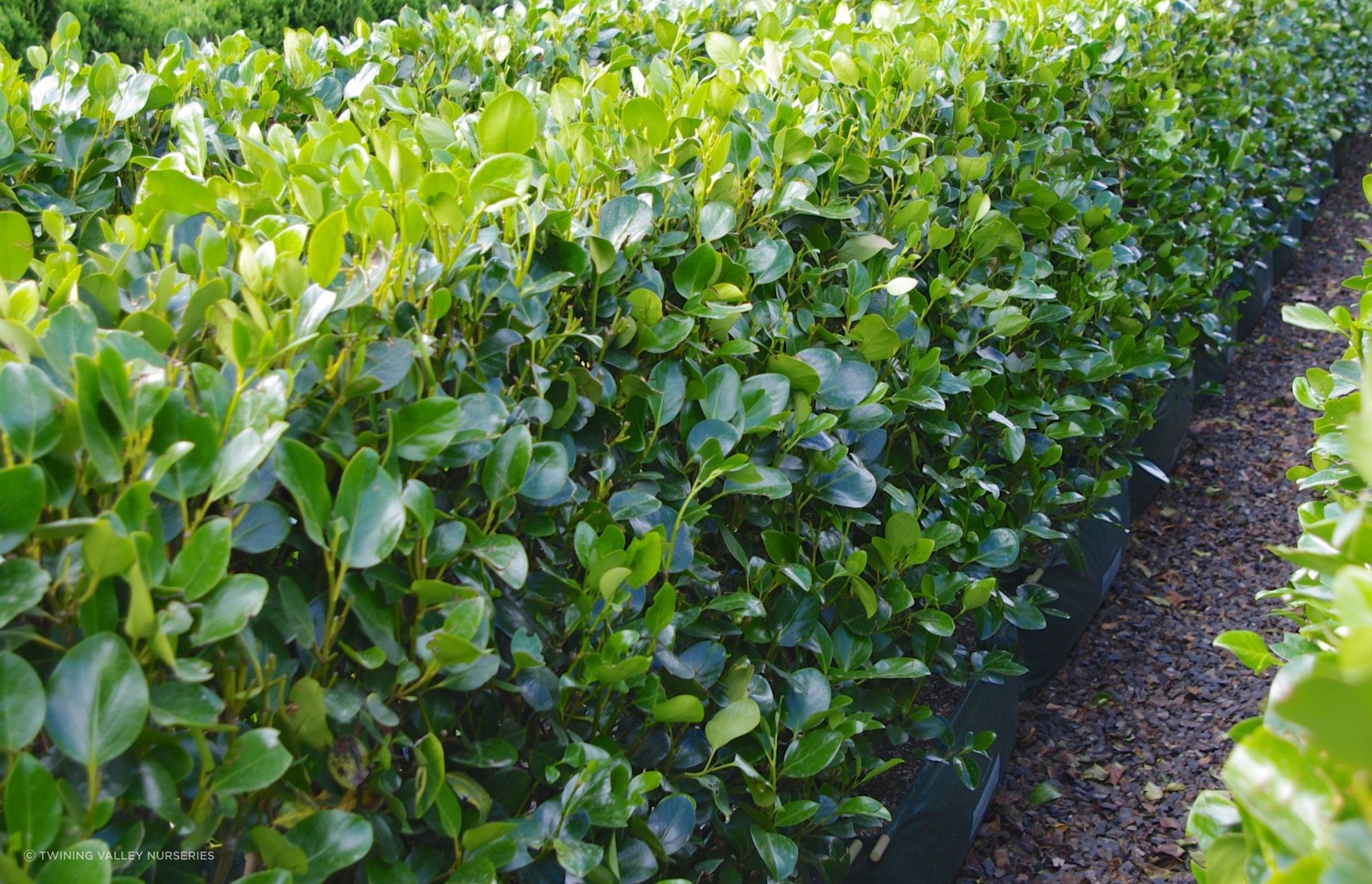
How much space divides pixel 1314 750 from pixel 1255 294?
538cm

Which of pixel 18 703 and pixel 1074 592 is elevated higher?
pixel 18 703

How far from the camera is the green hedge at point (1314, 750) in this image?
735 mm

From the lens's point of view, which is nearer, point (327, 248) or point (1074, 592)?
point (327, 248)

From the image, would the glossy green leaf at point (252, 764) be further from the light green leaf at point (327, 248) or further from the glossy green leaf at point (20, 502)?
the light green leaf at point (327, 248)

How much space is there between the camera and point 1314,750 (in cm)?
89

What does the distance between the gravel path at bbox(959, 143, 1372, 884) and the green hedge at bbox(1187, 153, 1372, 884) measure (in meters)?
1.48

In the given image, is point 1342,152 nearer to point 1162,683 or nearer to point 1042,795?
point 1162,683

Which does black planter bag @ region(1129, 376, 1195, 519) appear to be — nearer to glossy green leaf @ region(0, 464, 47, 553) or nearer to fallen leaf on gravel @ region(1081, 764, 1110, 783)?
fallen leaf on gravel @ region(1081, 764, 1110, 783)

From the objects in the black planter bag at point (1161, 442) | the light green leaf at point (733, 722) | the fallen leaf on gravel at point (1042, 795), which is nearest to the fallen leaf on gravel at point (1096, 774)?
the fallen leaf on gravel at point (1042, 795)

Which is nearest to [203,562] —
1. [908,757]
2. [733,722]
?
[733,722]

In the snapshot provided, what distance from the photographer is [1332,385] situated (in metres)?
2.11

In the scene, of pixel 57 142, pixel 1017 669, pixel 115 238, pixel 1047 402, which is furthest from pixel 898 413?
pixel 57 142

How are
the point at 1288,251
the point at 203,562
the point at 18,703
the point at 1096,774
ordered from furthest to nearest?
the point at 1288,251
the point at 1096,774
the point at 203,562
the point at 18,703

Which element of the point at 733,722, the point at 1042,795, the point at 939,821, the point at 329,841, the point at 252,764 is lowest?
the point at 1042,795
